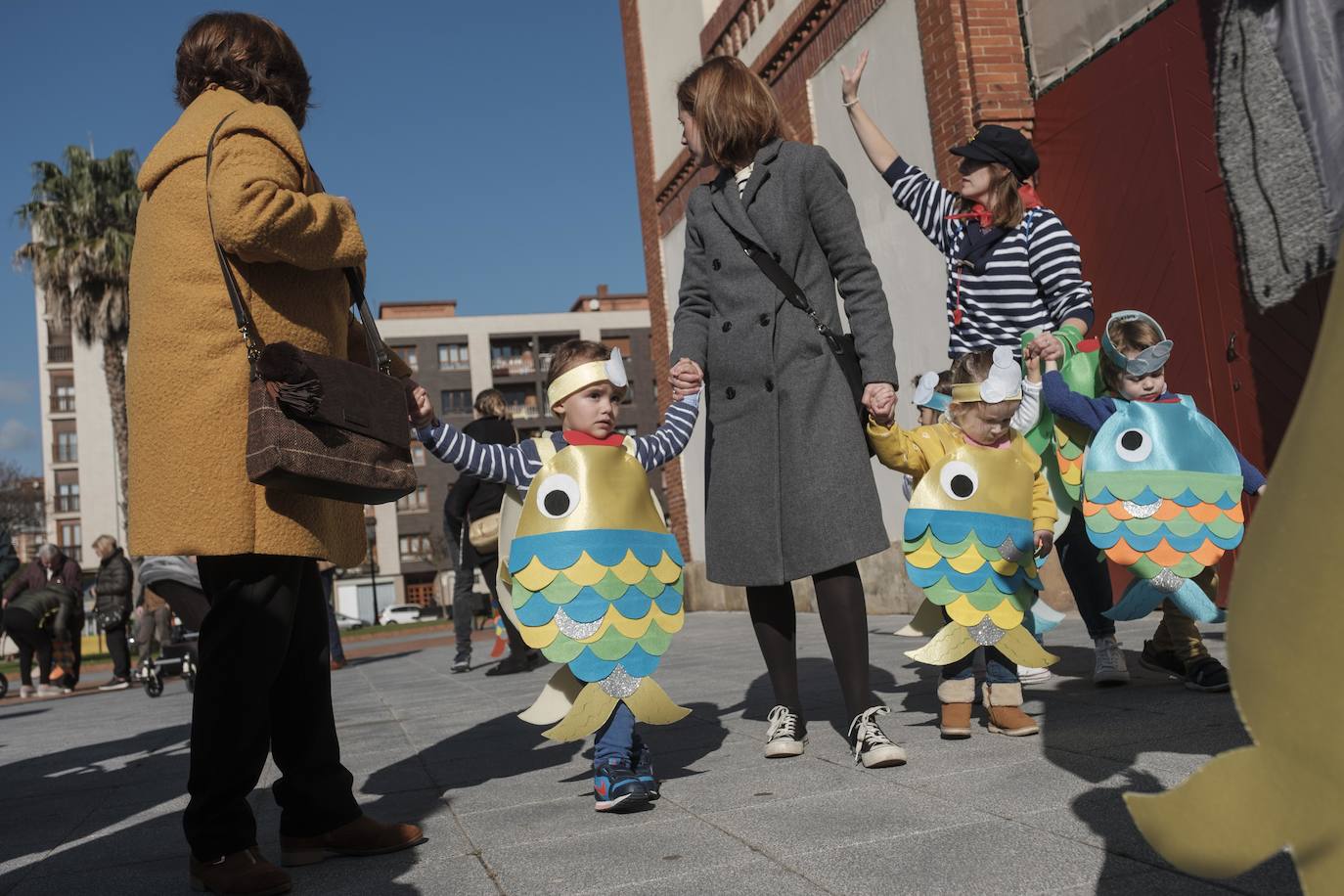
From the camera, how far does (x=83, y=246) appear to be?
27.6 m

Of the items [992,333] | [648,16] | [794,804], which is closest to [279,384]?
[794,804]

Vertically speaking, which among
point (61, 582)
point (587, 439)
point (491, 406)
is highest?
point (491, 406)

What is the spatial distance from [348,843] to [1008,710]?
200 cm

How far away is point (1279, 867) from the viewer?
192 centimetres

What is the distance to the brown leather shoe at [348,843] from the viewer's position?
271cm

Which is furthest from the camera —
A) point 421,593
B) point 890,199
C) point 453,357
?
point 453,357

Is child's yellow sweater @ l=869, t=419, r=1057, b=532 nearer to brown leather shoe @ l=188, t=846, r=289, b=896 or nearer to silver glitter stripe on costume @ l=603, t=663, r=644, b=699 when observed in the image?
silver glitter stripe on costume @ l=603, t=663, r=644, b=699

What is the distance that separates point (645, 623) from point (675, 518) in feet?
44.2

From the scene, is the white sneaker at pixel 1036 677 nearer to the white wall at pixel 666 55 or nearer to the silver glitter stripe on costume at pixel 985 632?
the silver glitter stripe on costume at pixel 985 632

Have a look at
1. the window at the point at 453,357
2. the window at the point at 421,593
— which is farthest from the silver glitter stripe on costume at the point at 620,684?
the window at the point at 421,593

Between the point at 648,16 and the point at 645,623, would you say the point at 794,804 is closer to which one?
the point at 645,623

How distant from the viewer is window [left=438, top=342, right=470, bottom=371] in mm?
72438

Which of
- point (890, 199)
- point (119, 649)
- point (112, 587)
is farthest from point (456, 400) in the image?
point (890, 199)

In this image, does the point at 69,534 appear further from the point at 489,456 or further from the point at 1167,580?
the point at 1167,580
